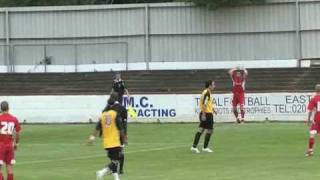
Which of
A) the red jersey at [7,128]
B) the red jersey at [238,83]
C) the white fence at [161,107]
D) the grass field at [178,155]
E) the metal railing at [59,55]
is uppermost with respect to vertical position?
the metal railing at [59,55]

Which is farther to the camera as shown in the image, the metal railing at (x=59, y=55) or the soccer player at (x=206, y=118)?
the metal railing at (x=59, y=55)

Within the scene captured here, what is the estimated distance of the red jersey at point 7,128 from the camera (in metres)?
15.8

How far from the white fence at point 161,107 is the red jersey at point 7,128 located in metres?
18.0

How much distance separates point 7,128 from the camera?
623 inches

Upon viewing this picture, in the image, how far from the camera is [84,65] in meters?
45.8

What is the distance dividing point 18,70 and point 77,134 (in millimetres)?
18097

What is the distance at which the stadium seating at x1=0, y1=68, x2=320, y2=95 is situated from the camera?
37.6 m

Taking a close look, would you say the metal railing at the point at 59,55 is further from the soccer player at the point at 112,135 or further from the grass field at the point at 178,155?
the soccer player at the point at 112,135

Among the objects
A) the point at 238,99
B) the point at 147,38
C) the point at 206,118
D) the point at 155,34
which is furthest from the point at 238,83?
the point at 147,38

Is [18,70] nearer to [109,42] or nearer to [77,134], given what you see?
[109,42]

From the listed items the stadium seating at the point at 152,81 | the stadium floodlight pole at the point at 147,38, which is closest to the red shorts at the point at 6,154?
the stadium seating at the point at 152,81

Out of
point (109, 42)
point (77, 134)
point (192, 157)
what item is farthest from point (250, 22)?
point (192, 157)

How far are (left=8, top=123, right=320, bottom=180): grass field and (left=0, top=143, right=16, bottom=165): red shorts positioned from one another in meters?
1.26

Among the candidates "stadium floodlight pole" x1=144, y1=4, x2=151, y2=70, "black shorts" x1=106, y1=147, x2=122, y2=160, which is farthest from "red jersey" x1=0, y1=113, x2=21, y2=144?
"stadium floodlight pole" x1=144, y1=4, x2=151, y2=70
